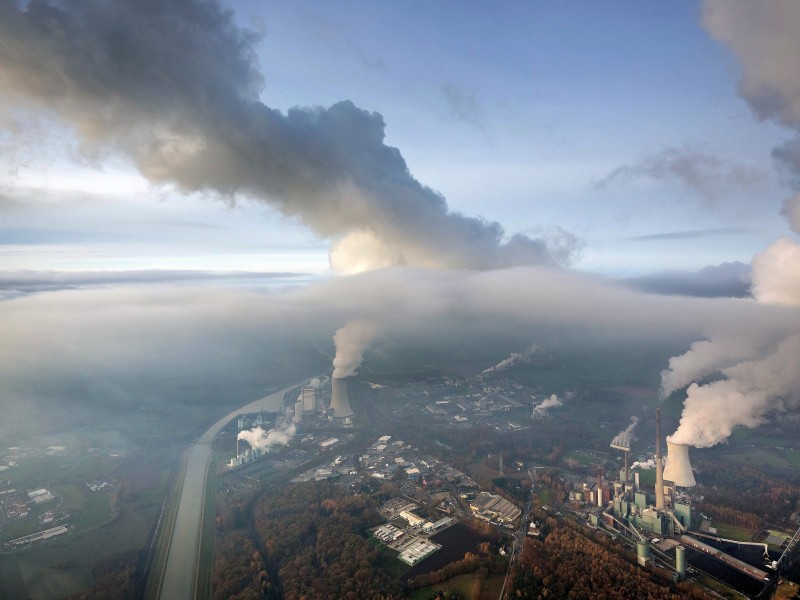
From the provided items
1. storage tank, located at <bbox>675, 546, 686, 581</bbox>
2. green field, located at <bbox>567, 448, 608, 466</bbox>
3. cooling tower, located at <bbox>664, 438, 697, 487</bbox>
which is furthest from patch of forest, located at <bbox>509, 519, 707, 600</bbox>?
green field, located at <bbox>567, 448, 608, 466</bbox>

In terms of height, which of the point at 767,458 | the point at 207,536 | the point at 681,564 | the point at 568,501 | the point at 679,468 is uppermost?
the point at 679,468

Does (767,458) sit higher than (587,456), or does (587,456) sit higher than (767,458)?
(767,458)

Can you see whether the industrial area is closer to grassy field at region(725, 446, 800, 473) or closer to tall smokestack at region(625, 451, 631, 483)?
tall smokestack at region(625, 451, 631, 483)

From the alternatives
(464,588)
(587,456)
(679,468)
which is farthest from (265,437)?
(679,468)

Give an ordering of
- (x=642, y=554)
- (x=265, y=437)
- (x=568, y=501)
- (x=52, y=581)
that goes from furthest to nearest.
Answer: (x=265, y=437)
(x=568, y=501)
(x=642, y=554)
(x=52, y=581)

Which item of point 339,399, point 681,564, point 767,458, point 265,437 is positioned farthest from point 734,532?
point 265,437

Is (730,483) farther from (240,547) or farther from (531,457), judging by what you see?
(240,547)

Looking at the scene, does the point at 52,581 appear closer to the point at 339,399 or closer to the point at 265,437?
the point at 265,437

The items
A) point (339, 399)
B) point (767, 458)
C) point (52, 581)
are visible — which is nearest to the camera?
point (52, 581)

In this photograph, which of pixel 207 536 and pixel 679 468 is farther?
pixel 679 468
